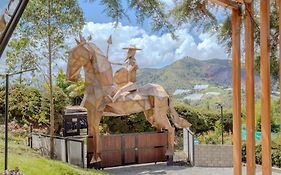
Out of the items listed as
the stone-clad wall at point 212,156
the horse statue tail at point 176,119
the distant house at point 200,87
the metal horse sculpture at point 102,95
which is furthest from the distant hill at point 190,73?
the stone-clad wall at point 212,156

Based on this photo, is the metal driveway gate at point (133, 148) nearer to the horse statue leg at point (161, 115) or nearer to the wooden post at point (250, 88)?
the horse statue leg at point (161, 115)

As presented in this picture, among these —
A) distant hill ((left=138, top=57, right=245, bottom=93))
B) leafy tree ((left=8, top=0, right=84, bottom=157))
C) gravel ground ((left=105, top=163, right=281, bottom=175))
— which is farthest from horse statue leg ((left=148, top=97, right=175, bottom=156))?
distant hill ((left=138, top=57, right=245, bottom=93))

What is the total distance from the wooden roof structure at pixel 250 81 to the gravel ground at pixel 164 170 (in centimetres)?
373

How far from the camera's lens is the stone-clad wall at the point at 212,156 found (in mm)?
7762

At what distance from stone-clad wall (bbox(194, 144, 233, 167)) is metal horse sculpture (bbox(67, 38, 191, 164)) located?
574 mm

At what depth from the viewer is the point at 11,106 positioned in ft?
26.6

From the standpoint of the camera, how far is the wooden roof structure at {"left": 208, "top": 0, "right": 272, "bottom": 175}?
120 inches

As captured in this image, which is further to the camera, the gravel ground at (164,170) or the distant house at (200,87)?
the distant house at (200,87)

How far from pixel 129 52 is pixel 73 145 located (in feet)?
6.86

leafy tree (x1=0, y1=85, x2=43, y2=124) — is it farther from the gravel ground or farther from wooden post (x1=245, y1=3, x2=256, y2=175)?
wooden post (x1=245, y1=3, x2=256, y2=175)

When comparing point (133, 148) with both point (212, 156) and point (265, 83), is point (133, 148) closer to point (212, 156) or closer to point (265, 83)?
point (212, 156)

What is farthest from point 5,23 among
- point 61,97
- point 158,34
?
point 61,97

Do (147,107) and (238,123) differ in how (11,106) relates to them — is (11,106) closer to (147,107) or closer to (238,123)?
(147,107)

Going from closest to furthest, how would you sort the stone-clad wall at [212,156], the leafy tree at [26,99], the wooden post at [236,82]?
1. the wooden post at [236,82]
2. the leafy tree at [26,99]
3. the stone-clad wall at [212,156]
